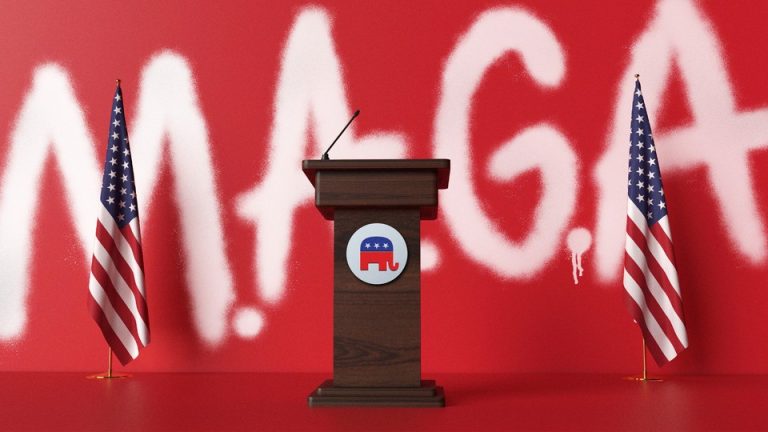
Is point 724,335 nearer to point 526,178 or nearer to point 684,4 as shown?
point 526,178

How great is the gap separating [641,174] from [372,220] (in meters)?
1.52

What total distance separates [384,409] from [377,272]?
17.3 inches

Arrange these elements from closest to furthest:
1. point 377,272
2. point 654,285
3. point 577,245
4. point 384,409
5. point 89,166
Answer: point 384,409 → point 377,272 → point 654,285 → point 577,245 → point 89,166

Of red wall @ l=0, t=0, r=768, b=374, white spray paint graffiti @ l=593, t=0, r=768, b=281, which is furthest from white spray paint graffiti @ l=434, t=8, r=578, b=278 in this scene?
white spray paint graffiti @ l=593, t=0, r=768, b=281

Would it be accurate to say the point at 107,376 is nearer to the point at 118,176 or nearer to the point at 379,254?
the point at 118,176

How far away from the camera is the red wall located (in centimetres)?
406

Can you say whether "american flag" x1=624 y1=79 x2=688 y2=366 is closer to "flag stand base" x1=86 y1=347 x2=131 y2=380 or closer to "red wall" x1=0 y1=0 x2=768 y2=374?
"red wall" x1=0 y1=0 x2=768 y2=374

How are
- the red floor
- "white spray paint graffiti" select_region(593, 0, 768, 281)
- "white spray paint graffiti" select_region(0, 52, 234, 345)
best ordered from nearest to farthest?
the red floor → "white spray paint graffiti" select_region(593, 0, 768, 281) → "white spray paint graffiti" select_region(0, 52, 234, 345)

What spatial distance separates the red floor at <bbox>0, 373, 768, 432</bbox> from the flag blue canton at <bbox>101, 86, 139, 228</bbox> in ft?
2.47

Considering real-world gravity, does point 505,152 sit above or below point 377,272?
above

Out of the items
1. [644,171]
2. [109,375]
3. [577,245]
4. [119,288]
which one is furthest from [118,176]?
[644,171]

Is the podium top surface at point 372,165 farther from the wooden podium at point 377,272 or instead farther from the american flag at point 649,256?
the american flag at point 649,256

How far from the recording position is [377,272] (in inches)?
114

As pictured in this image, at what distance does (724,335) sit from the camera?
401cm
